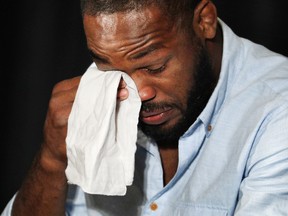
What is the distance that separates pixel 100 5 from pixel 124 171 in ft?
1.05

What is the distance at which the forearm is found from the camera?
1.31m

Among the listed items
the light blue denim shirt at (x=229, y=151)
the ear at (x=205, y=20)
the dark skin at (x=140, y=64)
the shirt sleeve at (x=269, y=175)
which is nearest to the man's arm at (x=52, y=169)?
the dark skin at (x=140, y=64)

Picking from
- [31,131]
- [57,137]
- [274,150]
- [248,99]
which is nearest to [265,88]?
[248,99]

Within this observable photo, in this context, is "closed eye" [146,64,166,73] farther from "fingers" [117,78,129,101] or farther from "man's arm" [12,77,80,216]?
"man's arm" [12,77,80,216]

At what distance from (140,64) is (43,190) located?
416mm

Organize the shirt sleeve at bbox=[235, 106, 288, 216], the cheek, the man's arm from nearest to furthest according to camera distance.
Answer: the shirt sleeve at bbox=[235, 106, 288, 216] → the cheek → the man's arm

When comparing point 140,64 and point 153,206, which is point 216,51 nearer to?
point 140,64

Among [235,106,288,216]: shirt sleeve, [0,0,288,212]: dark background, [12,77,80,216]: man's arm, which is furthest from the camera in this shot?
[0,0,288,212]: dark background

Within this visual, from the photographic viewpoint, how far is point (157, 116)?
3.89ft

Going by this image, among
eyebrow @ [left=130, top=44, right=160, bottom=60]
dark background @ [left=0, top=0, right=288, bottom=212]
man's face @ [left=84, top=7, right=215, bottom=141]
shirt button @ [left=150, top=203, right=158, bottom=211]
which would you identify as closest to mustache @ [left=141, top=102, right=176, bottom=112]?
man's face @ [left=84, top=7, right=215, bottom=141]

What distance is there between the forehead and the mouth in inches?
6.1

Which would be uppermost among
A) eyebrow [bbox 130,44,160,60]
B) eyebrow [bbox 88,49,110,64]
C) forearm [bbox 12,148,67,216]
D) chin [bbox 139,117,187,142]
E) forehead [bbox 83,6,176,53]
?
forehead [bbox 83,6,176,53]

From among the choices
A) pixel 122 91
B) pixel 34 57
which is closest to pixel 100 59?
pixel 122 91

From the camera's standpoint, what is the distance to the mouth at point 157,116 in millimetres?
1176
